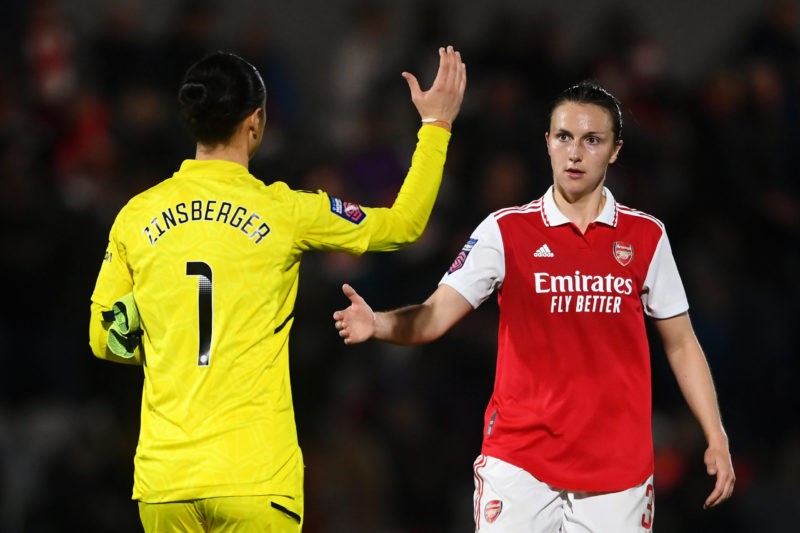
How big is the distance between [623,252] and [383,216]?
92 centimetres

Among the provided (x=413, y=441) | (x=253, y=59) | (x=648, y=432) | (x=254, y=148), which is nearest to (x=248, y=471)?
(x=254, y=148)

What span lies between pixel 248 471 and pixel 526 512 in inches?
41.5

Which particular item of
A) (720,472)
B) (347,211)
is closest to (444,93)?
(347,211)

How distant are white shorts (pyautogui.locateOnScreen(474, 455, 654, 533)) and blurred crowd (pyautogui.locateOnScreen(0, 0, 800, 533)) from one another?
409cm

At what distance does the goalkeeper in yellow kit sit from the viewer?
3645 millimetres

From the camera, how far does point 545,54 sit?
10.2m

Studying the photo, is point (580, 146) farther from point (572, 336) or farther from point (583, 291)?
point (572, 336)

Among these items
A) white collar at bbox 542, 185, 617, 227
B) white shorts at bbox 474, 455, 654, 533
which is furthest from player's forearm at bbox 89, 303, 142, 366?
white collar at bbox 542, 185, 617, 227

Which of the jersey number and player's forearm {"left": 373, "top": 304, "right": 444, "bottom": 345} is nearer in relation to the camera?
the jersey number

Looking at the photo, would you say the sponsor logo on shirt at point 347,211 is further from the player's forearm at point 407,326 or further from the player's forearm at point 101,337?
the player's forearm at point 101,337

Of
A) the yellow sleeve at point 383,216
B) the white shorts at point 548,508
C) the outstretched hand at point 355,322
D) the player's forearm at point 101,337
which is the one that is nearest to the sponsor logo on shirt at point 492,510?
the white shorts at point 548,508

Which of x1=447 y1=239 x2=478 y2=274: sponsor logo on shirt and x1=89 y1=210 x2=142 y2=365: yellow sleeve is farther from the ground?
x1=447 y1=239 x2=478 y2=274: sponsor logo on shirt

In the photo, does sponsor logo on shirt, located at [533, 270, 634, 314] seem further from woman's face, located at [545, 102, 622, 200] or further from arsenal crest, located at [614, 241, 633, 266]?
woman's face, located at [545, 102, 622, 200]

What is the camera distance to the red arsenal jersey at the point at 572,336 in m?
4.27
